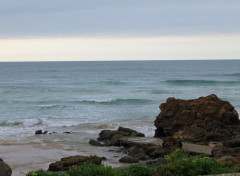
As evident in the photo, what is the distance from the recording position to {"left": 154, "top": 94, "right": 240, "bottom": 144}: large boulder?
78.0 ft

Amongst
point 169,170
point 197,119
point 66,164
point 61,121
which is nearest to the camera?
point 169,170

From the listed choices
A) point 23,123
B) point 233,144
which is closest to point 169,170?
point 233,144

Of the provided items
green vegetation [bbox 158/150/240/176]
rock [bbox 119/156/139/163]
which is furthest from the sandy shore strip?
green vegetation [bbox 158/150/240/176]

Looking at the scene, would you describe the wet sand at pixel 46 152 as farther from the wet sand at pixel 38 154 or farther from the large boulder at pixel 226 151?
the large boulder at pixel 226 151

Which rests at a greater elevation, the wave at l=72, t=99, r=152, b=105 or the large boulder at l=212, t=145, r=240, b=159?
the large boulder at l=212, t=145, r=240, b=159

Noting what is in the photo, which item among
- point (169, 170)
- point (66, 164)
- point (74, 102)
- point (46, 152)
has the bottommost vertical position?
point (74, 102)

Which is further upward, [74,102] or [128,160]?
[128,160]

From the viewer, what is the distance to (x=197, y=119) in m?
24.8

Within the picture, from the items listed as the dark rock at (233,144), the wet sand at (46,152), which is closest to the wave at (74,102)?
the wet sand at (46,152)

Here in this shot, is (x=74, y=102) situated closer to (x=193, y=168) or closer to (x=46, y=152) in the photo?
(x=46, y=152)

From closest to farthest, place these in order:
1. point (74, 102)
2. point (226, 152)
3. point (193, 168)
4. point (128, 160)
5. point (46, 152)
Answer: point (193, 168) < point (226, 152) < point (128, 160) < point (46, 152) < point (74, 102)

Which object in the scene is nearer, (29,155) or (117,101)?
(29,155)

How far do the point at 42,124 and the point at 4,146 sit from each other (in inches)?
359

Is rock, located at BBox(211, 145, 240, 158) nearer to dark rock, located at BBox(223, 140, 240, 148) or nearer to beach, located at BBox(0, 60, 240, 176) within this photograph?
dark rock, located at BBox(223, 140, 240, 148)
